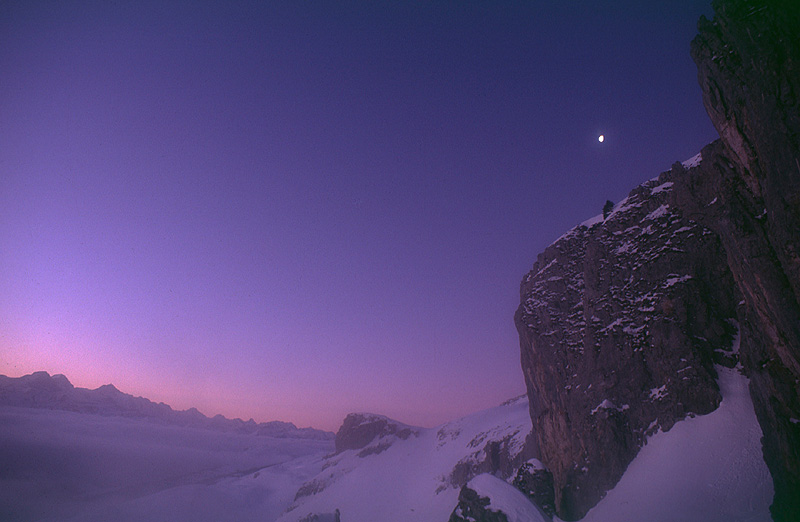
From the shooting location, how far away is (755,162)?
14477mm

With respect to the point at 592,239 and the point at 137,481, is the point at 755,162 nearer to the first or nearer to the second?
the point at 592,239

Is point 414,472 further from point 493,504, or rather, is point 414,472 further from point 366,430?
point 493,504

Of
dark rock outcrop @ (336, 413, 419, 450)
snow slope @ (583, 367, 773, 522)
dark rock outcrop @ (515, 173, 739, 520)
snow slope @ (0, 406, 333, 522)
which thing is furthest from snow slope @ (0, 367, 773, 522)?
dark rock outcrop @ (336, 413, 419, 450)

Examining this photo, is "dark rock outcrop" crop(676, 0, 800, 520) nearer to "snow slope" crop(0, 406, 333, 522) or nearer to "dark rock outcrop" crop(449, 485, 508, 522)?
→ "dark rock outcrop" crop(449, 485, 508, 522)

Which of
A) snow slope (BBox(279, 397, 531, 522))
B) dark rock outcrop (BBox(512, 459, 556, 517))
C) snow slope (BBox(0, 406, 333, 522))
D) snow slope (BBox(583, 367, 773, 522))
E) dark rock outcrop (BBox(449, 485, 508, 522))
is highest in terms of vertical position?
snow slope (BBox(583, 367, 773, 522))

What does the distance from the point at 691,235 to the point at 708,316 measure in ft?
21.5

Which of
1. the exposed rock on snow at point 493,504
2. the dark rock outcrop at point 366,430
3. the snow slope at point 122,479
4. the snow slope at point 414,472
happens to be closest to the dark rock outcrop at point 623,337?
the exposed rock on snow at point 493,504

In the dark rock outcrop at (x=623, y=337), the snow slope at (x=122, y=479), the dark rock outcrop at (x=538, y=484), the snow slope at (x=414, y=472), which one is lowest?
the snow slope at (x=122, y=479)

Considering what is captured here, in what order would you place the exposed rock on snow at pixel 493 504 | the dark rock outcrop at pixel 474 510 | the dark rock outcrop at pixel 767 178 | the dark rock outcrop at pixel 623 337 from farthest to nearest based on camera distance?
the dark rock outcrop at pixel 623 337, the dark rock outcrop at pixel 474 510, the exposed rock on snow at pixel 493 504, the dark rock outcrop at pixel 767 178

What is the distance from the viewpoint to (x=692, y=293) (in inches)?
1048

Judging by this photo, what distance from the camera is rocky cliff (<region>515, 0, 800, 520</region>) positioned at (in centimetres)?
1348

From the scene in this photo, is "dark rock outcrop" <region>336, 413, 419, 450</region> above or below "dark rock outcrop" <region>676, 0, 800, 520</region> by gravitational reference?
below

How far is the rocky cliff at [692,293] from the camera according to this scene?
13.5 meters

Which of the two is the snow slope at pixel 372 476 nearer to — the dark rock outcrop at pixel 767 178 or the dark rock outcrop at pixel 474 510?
the dark rock outcrop at pixel 474 510
